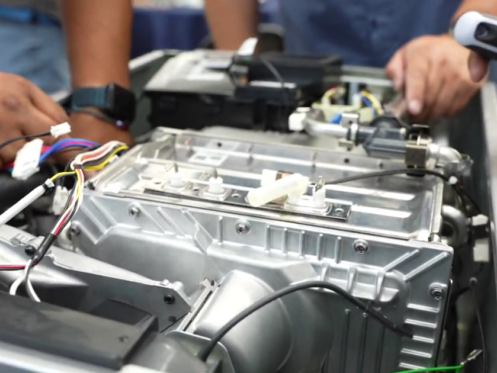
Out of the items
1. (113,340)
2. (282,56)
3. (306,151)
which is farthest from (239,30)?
(113,340)

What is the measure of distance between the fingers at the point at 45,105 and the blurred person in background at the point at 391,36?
61cm

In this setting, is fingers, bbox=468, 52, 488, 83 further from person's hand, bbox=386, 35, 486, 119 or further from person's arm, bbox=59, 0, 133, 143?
person's arm, bbox=59, 0, 133, 143

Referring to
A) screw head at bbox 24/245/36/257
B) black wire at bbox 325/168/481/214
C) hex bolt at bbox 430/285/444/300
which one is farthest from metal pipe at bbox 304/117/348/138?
screw head at bbox 24/245/36/257

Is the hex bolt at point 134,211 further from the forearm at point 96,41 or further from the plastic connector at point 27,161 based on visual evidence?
the forearm at point 96,41

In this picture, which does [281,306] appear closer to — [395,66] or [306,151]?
[306,151]

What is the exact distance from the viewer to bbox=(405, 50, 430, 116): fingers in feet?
3.14

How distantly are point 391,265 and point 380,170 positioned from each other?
23 cm

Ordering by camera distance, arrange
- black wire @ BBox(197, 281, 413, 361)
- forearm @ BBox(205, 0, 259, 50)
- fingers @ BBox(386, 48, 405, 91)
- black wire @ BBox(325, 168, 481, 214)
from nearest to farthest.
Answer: black wire @ BBox(197, 281, 413, 361), black wire @ BBox(325, 168, 481, 214), fingers @ BBox(386, 48, 405, 91), forearm @ BBox(205, 0, 259, 50)

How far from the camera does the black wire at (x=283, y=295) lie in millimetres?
460

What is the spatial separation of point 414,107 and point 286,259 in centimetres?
51

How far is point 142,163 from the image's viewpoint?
740 millimetres

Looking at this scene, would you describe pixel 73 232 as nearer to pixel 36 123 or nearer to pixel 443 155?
pixel 36 123

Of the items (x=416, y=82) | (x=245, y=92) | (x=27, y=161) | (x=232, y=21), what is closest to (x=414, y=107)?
(x=416, y=82)

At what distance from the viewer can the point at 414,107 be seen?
37.4 inches
